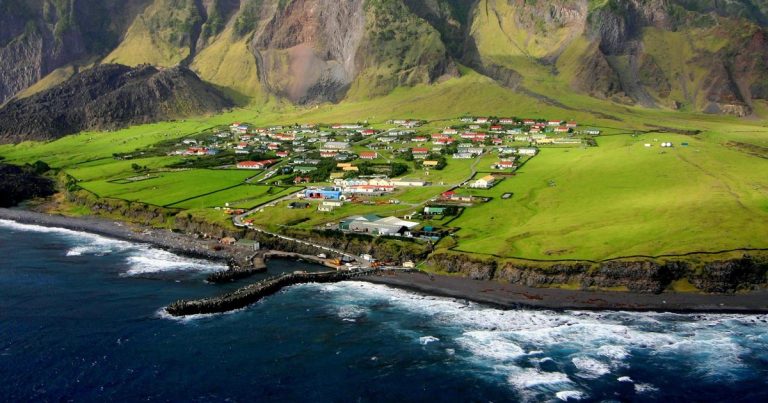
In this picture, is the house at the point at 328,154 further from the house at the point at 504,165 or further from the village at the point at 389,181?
the house at the point at 504,165

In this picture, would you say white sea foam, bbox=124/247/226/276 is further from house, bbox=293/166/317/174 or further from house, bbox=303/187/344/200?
house, bbox=293/166/317/174

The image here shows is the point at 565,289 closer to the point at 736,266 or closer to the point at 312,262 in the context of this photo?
the point at 736,266

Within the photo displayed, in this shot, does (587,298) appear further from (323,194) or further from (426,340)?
(323,194)

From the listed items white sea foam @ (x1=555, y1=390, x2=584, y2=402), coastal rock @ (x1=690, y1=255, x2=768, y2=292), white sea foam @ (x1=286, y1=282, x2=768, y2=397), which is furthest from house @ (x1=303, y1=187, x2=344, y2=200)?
white sea foam @ (x1=555, y1=390, x2=584, y2=402)

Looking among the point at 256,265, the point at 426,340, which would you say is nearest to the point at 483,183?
the point at 256,265

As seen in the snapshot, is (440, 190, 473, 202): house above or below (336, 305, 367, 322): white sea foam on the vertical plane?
above

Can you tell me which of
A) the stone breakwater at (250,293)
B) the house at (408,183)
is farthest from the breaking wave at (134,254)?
the house at (408,183)
